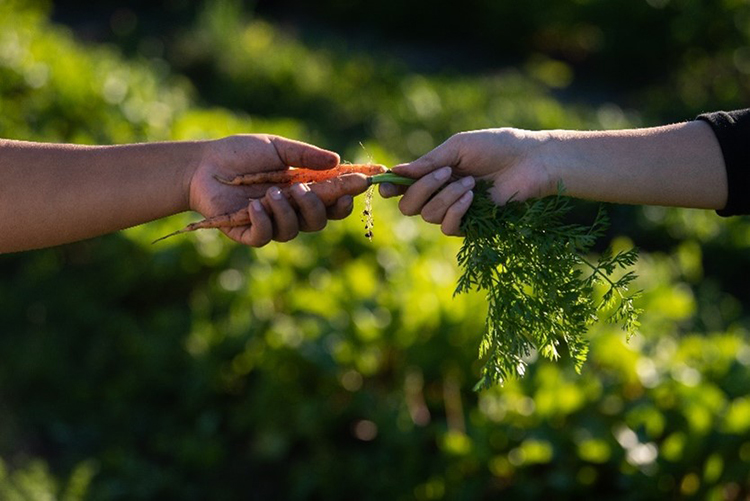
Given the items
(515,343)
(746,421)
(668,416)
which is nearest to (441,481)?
(668,416)

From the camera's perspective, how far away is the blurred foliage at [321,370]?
3729 millimetres

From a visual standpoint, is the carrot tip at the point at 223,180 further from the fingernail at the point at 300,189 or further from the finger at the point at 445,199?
the finger at the point at 445,199

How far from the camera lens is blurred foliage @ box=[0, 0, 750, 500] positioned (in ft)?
12.2

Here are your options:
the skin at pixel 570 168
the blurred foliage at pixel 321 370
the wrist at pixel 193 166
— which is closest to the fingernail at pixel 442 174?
the skin at pixel 570 168

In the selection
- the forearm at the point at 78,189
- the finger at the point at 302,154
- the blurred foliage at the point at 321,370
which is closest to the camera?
the forearm at the point at 78,189

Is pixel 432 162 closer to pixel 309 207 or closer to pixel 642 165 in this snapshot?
pixel 309 207

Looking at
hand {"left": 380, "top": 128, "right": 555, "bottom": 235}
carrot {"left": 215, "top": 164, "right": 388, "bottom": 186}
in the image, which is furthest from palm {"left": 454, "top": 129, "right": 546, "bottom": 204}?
carrot {"left": 215, "top": 164, "right": 388, "bottom": 186}

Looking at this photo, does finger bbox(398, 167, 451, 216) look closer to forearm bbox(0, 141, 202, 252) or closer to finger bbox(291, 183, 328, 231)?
finger bbox(291, 183, 328, 231)

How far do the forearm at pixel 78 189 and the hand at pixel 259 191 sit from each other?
83 mm

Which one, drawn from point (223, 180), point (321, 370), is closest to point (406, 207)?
point (223, 180)

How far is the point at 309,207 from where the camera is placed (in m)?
2.56

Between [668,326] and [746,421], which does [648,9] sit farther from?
[746,421]

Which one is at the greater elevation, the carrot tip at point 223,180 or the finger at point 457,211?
the carrot tip at point 223,180

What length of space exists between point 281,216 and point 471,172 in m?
0.52
